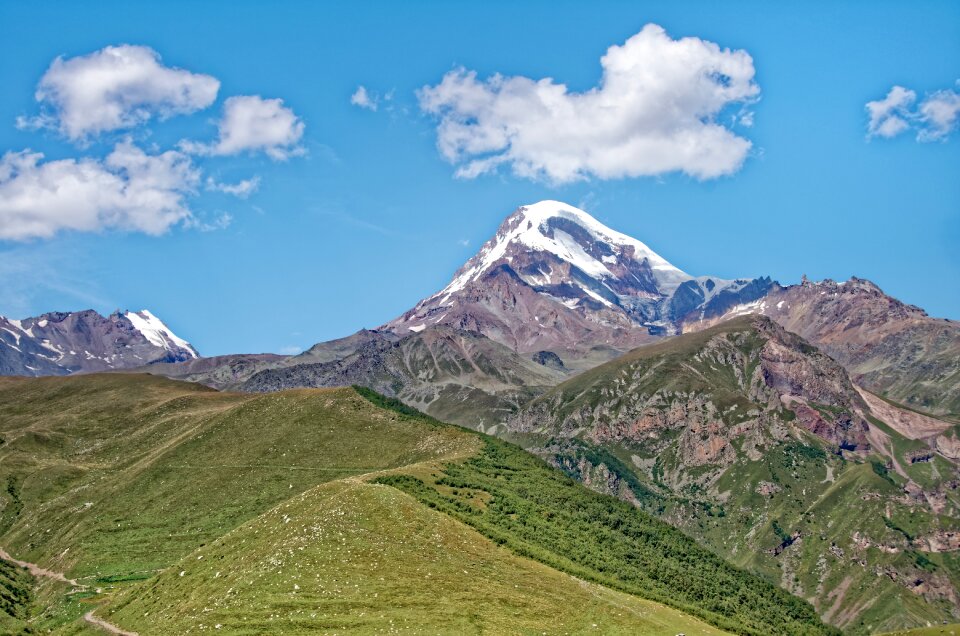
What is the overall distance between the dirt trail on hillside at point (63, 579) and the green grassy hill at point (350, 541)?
1.15m

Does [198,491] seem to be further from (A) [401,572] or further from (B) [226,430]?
(A) [401,572]

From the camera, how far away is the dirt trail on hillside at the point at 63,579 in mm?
97381

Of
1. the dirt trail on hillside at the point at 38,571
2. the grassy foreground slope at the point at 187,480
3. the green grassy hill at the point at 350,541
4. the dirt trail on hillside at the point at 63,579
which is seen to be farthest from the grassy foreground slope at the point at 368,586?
the grassy foreground slope at the point at 187,480

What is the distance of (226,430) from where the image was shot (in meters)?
190

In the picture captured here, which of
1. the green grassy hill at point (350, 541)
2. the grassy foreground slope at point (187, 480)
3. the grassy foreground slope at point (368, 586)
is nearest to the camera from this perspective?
the grassy foreground slope at point (368, 586)

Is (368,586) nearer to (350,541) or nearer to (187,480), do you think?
(350,541)

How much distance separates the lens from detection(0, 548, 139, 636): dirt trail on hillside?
97381 millimetres

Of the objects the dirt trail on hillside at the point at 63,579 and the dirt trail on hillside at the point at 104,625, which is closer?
the dirt trail on hillside at the point at 104,625

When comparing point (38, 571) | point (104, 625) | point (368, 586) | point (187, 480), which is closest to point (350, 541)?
point (368, 586)

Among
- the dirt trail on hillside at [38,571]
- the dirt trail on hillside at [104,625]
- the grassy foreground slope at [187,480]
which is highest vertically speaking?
the grassy foreground slope at [187,480]

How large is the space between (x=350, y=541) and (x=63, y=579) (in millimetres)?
64062

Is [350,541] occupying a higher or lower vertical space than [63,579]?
higher

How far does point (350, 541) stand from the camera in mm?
94938

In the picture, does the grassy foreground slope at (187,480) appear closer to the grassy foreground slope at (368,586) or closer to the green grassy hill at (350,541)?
the green grassy hill at (350,541)
